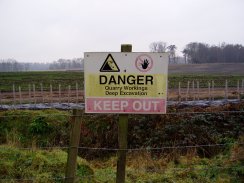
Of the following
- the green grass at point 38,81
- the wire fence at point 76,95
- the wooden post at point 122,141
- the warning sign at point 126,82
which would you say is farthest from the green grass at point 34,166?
the green grass at point 38,81

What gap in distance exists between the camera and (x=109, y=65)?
4320 millimetres

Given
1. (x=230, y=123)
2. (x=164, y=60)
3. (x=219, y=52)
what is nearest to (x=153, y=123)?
(x=230, y=123)

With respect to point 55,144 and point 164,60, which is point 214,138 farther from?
point 164,60

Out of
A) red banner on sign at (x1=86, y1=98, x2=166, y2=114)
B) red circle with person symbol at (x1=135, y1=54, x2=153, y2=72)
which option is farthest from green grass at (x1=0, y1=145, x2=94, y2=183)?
red circle with person symbol at (x1=135, y1=54, x2=153, y2=72)

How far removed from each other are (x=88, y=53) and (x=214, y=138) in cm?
922

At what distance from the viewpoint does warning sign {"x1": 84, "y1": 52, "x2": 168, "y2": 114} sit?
14.1ft

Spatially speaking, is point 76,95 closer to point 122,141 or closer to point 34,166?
point 34,166

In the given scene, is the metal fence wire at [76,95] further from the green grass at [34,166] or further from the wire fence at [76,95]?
the green grass at [34,166]

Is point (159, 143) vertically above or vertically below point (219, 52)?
below

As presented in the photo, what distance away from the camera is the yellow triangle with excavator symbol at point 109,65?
430cm

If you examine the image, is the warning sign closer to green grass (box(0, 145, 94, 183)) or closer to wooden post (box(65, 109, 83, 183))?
wooden post (box(65, 109, 83, 183))

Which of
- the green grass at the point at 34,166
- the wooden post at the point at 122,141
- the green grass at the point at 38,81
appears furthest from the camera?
the green grass at the point at 38,81

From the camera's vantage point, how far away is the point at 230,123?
44.3 ft

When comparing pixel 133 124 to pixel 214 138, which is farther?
pixel 133 124
